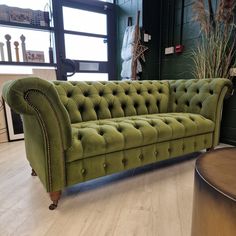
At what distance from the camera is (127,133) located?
1.35m

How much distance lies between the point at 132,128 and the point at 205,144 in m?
0.87

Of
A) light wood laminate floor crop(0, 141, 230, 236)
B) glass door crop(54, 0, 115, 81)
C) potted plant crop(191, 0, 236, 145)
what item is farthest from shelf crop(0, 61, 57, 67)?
potted plant crop(191, 0, 236, 145)

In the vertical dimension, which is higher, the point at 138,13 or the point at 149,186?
the point at 138,13

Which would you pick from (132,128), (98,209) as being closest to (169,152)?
(132,128)

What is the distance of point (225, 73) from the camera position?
2.27 meters

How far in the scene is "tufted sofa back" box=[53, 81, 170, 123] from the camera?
5.39 feet

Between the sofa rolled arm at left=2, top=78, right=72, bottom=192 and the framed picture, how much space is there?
5.19ft

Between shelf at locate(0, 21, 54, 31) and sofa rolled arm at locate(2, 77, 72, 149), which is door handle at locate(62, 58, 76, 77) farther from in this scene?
sofa rolled arm at locate(2, 77, 72, 149)

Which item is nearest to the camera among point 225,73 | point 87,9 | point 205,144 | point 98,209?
point 98,209

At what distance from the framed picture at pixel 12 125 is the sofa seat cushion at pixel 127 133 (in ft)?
4.96

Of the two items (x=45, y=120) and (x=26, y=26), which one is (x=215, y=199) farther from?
(x=26, y=26)

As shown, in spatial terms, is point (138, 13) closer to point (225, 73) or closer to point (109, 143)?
point (225, 73)

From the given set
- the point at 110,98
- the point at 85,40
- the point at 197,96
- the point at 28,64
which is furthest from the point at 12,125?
the point at 197,96

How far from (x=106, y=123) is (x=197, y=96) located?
1029 mm
